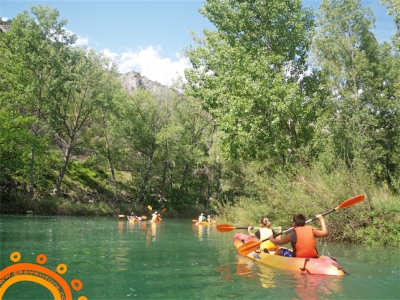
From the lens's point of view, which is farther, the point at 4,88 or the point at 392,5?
the point at 4,88

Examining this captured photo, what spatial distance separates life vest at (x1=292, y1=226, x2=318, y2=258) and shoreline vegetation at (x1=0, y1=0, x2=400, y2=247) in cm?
506

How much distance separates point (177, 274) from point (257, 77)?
11029 millimetres

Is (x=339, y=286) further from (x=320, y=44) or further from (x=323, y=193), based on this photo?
(x=320, y=44)

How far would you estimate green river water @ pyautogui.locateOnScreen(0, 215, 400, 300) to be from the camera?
19.7ft

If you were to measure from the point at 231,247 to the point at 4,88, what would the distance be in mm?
22461

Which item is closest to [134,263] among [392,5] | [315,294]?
[315,294]

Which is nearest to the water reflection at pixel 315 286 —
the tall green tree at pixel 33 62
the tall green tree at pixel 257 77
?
the tall green tree at pixel 257 77

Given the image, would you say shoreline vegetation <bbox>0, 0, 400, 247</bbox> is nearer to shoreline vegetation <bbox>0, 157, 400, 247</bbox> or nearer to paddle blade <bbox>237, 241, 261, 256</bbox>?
shoreline vegetation <bbox>0, 157, 400, 247</bbox>

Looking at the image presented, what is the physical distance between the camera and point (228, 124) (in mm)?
16172

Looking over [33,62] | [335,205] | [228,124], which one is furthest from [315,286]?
[33,62]

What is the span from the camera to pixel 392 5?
18031 mm

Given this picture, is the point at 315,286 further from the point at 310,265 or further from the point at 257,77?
the point at 257,77

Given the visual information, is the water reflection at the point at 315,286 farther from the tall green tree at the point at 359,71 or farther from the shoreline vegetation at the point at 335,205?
the tall green tree at the point at 359,71

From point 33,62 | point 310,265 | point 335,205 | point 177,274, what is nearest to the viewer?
point 177,274
